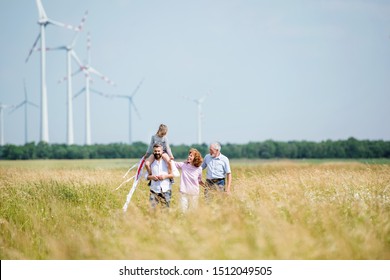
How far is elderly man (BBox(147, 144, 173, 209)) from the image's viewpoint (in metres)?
9.33

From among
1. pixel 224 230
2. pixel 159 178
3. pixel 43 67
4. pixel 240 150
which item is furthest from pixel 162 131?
pixel 240 150

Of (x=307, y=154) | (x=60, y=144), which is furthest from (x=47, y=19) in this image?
(x=307, y=154)

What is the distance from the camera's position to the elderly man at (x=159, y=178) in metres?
9.33

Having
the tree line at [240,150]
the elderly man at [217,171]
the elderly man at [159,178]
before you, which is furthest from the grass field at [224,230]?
the tree line at [240,150]

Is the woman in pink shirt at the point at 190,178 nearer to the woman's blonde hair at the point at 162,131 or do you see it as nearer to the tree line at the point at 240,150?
the woman's blonde hair at the point at 162,131

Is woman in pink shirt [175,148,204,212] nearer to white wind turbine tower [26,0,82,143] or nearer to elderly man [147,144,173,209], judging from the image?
elderly man [147,144,173,209]

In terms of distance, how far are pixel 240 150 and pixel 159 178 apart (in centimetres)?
6300

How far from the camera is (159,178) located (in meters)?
9.34

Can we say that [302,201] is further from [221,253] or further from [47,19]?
[47,19]

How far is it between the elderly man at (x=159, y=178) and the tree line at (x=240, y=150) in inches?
948

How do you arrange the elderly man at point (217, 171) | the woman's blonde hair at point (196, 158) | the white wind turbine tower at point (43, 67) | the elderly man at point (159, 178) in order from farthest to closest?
the white wind turbine tower at point (43, 67) → the elderly man at point (217, 171) → the woman's blonde hair at point (196, 158) → the elderly man at point (159, 178)

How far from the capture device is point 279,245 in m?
6.54
